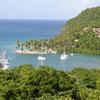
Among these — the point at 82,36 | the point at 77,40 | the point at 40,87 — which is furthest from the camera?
the point at 82,36

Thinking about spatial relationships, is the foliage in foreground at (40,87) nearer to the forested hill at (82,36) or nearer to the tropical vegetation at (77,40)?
the tropical vegetation at (77,40)

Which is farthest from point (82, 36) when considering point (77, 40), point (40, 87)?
point (40, 87)

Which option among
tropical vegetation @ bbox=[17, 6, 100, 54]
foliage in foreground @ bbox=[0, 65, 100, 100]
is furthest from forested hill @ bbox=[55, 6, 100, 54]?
foliage in foreground @ bbox=[0, 65, 100, 100]

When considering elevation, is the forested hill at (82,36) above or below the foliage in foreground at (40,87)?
above

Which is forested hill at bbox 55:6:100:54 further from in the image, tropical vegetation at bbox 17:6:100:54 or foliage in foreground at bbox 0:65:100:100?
foliage in foreground at bbox 0:65:100:100

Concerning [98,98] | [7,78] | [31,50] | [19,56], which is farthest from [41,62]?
[98,98]

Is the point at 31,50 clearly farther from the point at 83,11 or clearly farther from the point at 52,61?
the point at 83,11

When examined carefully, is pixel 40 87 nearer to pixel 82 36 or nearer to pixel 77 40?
pixel 77 40

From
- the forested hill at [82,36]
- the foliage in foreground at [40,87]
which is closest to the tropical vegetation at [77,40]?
the forested hill at [82,36]
